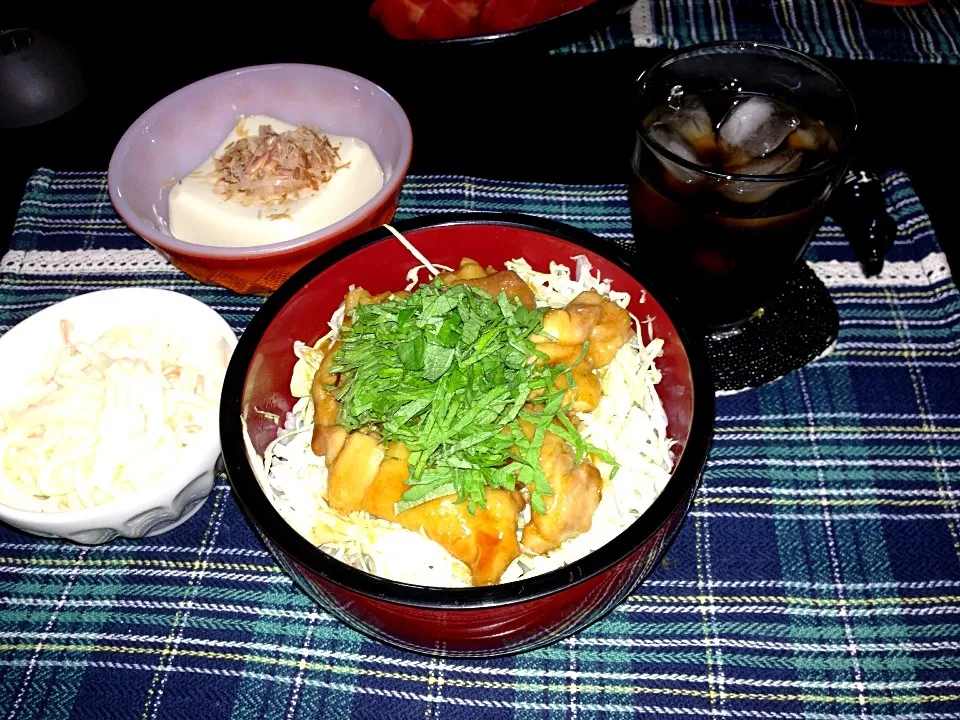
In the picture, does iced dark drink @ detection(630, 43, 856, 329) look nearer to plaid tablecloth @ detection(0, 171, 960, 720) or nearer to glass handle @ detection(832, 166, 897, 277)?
glass handle @ detection(832, 166, 897, 277)

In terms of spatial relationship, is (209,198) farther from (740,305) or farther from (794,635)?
(794,635)

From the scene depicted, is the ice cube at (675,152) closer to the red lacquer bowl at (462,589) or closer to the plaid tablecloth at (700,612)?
the red lacquer bowl at (462,589)

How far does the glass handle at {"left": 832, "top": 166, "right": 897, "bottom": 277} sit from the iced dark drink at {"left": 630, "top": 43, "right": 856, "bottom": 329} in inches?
7.7

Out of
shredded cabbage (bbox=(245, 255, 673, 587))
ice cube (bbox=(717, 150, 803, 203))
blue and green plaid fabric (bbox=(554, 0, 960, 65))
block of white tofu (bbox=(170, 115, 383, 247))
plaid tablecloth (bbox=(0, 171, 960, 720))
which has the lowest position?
plaid tablecloth (bbox=(0, 171, 960, 720))

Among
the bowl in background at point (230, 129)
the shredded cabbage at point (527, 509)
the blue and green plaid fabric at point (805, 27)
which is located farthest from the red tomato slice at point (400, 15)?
the shredded cabbage at point (527, 509)

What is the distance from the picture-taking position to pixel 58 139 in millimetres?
2879

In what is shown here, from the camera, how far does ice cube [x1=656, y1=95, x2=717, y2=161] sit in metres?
1.68

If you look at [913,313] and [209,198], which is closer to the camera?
[913,313]

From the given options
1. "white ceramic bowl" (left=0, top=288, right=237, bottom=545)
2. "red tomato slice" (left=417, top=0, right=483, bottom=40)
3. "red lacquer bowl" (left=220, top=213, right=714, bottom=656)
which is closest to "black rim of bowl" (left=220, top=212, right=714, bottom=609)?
"red lacquer bowl" (left=220, top=213, right=714, bottom=656)

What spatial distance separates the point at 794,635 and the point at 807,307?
34.6 inches

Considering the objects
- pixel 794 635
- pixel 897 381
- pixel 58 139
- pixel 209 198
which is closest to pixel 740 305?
pixel 897 381

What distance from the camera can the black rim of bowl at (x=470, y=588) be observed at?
3.67 feet

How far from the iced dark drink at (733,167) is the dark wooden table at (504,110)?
→ 2.12 ft

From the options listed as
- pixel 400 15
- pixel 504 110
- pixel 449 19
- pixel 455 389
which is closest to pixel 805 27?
pixel 504 110
